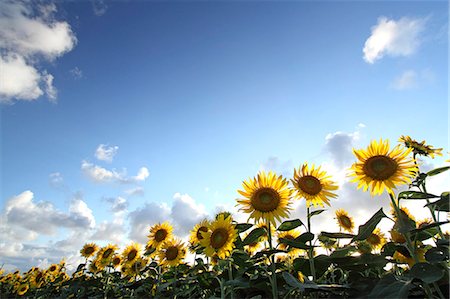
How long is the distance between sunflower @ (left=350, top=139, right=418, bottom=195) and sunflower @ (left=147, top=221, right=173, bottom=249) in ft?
16.5

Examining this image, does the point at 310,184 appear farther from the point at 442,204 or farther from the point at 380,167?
the point at 442,204

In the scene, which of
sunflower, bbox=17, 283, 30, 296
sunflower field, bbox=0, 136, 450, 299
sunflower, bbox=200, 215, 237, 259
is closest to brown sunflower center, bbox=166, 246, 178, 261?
sunflower field, bbox=0, 136, 450, 299

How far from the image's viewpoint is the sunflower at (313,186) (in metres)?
4.13

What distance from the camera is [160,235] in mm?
7543

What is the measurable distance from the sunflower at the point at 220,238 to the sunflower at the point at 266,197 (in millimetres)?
367

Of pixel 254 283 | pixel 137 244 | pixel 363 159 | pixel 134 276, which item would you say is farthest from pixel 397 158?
pixel 137 244

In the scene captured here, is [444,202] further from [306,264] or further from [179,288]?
[179,288]

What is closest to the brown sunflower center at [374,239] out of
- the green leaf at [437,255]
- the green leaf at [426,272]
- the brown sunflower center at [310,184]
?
the brown sunflower center at [310,184]

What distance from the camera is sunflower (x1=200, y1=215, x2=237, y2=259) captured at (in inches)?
171

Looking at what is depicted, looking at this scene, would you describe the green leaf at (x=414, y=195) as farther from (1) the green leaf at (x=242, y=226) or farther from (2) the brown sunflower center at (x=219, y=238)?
(2) the brown sunflower center at (x=219, y=238)

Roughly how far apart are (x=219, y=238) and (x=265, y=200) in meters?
0.84

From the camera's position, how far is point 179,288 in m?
5.73

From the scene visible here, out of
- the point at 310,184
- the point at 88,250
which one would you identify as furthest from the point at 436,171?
the point at 88,250

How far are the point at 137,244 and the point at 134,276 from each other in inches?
48.3
